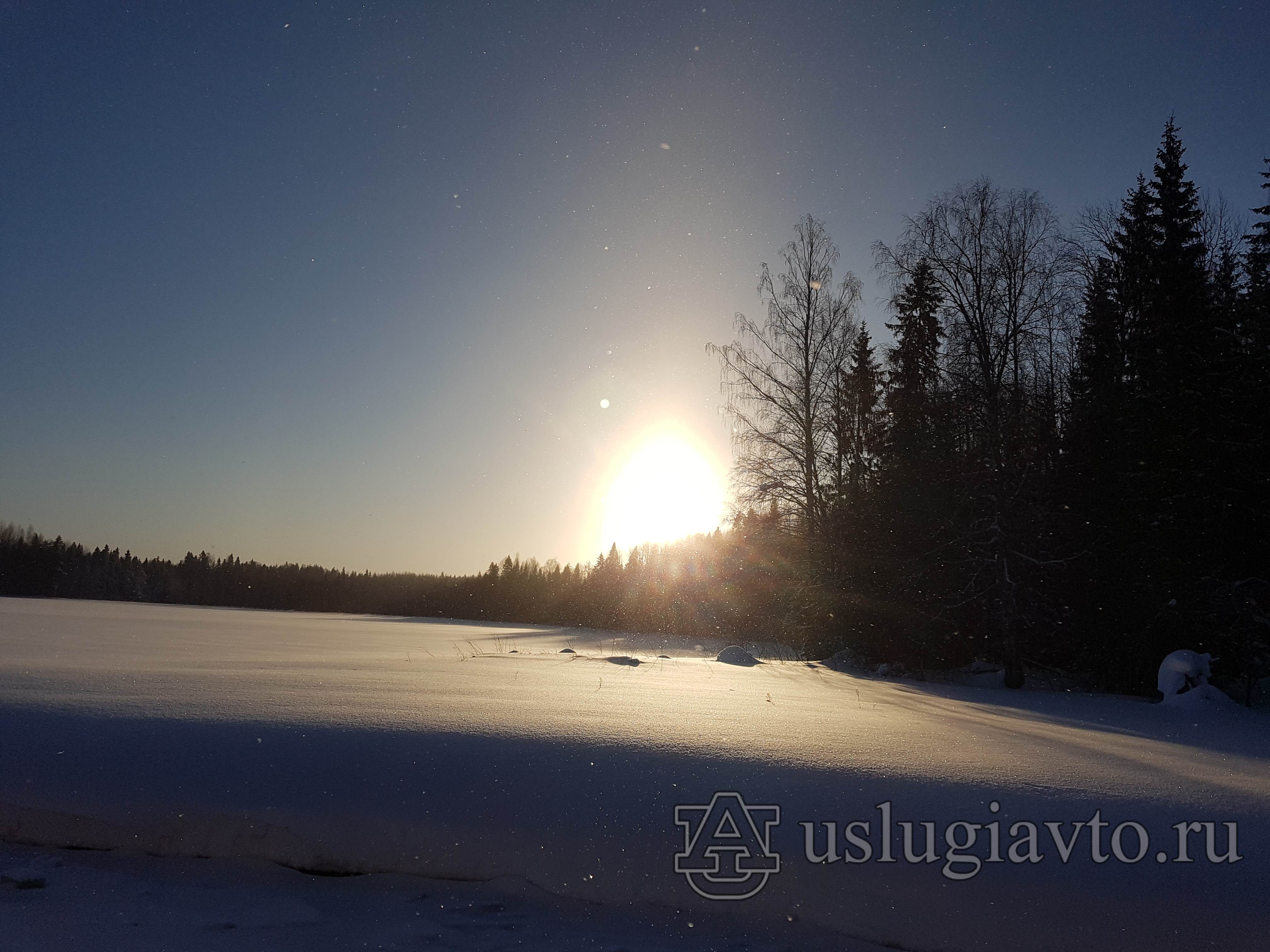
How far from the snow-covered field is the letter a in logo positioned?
4cm

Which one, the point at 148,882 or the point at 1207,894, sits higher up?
the point at 1207,894

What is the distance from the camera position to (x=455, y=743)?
2971mm

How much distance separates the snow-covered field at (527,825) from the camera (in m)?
1.97

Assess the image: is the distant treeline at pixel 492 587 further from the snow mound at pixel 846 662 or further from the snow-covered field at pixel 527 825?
the snow-covered field at pixel 527 825

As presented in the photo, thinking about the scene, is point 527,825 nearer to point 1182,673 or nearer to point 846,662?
point 1182,673

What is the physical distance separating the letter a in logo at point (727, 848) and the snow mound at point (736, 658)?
8.61 meters

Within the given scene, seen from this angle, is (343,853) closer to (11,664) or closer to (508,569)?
(11,664)

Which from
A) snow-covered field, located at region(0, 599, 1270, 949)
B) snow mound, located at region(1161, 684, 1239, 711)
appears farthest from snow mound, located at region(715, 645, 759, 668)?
snow-covered field, located at region(0, 599, 1270, 949)

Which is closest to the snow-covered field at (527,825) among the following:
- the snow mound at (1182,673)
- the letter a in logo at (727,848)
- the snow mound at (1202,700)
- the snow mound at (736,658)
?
the letter a in logo at (727,848)

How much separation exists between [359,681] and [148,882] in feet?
10.2

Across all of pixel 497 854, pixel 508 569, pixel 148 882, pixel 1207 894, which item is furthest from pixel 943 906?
pixel 508 569

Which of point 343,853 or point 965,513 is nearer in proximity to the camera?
point 343,853

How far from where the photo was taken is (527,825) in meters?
2.36

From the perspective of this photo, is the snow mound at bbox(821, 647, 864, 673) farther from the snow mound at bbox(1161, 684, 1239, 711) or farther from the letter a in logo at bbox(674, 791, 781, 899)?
the letter a in logo at bbox(674, 791, 781, 899)
